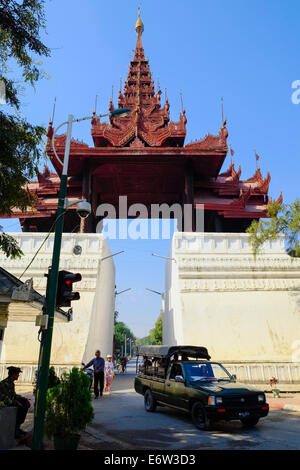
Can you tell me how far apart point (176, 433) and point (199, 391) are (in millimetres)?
937

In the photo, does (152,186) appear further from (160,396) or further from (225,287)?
(160,396)

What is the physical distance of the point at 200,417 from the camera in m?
6.93

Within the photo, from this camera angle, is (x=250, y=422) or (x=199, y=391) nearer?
(x=199, y=391)

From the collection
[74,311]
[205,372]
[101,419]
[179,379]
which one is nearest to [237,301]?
[74,311]

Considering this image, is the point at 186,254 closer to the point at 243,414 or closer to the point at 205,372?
the point at 205,372

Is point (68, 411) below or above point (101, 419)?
above

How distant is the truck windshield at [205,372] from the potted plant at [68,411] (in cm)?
320

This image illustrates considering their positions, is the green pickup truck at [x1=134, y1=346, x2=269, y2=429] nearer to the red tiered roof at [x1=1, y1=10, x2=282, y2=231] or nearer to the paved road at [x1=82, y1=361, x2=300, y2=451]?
Result: the paved road at [x1=82, y1=361, x2=300, y2=451]

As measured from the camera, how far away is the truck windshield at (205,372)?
785 centimetres

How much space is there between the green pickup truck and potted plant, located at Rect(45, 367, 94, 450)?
8.59ft

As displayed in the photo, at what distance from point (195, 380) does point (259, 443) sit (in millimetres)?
2164

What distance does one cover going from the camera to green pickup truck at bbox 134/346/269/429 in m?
6.64

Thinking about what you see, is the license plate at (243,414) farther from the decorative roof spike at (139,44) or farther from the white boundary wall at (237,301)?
the decorative roof spike at (139,44)

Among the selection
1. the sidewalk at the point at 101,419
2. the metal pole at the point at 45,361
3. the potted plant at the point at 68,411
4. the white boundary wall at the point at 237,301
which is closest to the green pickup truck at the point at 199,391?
the sidewalk at the point at 101,419
